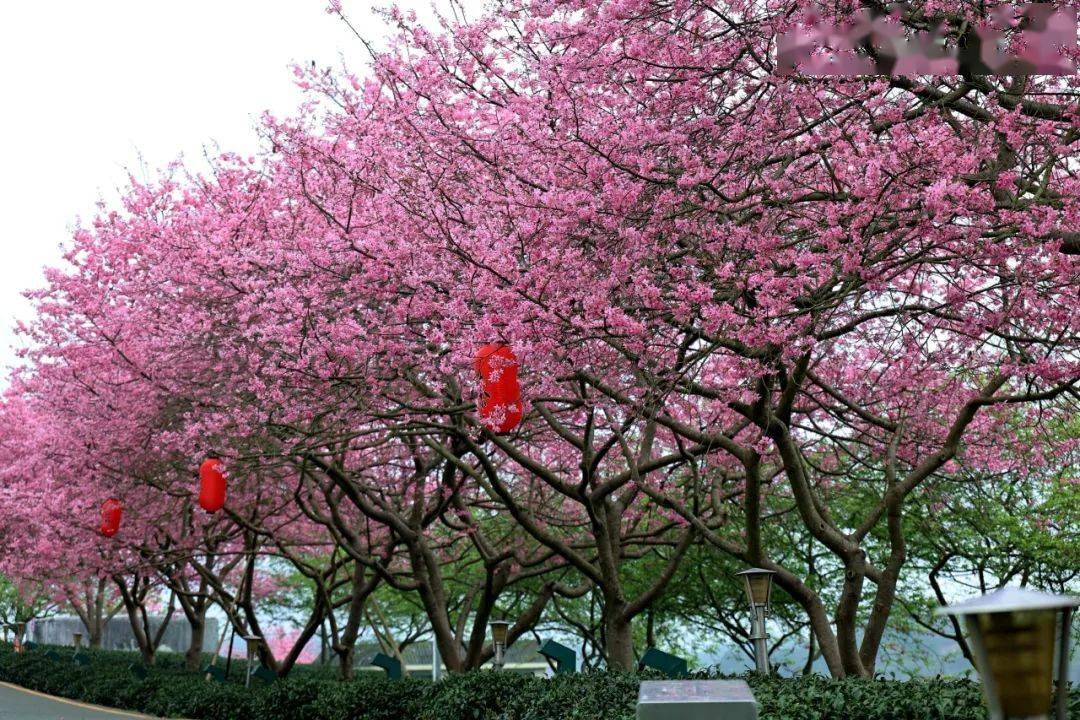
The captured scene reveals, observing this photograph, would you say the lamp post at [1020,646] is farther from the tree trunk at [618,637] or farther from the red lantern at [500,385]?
the tree trunk at [618,637]

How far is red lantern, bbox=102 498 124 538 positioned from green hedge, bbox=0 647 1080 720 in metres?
2.91

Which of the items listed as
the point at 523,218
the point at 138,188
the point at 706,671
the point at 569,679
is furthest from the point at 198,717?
the point at 523,218

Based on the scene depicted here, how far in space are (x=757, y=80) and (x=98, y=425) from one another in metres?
10.9

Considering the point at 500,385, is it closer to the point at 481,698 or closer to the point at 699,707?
the point at 481,698

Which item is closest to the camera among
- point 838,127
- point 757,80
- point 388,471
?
point 838,127

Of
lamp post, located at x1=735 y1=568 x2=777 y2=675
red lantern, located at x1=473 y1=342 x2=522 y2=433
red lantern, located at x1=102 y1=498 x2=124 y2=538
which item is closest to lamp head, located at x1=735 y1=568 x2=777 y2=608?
lamp post, located at x1=735 y1=568 x2=777 y2=675

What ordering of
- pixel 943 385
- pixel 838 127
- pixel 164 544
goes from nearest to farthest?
pixel 838 127, pixel 943 385, pixel 164 544

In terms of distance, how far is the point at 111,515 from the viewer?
15906 millimetres

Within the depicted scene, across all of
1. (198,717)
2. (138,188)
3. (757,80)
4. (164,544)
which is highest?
(138,188)

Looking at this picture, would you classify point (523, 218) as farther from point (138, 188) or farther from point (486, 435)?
point (138, 188)

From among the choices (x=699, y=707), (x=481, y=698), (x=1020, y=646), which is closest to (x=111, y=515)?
(x=481, y=698)

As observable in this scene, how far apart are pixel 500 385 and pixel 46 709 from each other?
593 inches

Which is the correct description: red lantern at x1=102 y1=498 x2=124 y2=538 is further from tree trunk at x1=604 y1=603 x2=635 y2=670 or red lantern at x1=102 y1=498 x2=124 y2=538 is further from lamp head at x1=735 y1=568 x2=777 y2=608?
lamp head at x1=735 y1=568 x2=777 y2=608

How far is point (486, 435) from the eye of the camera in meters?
12.1
